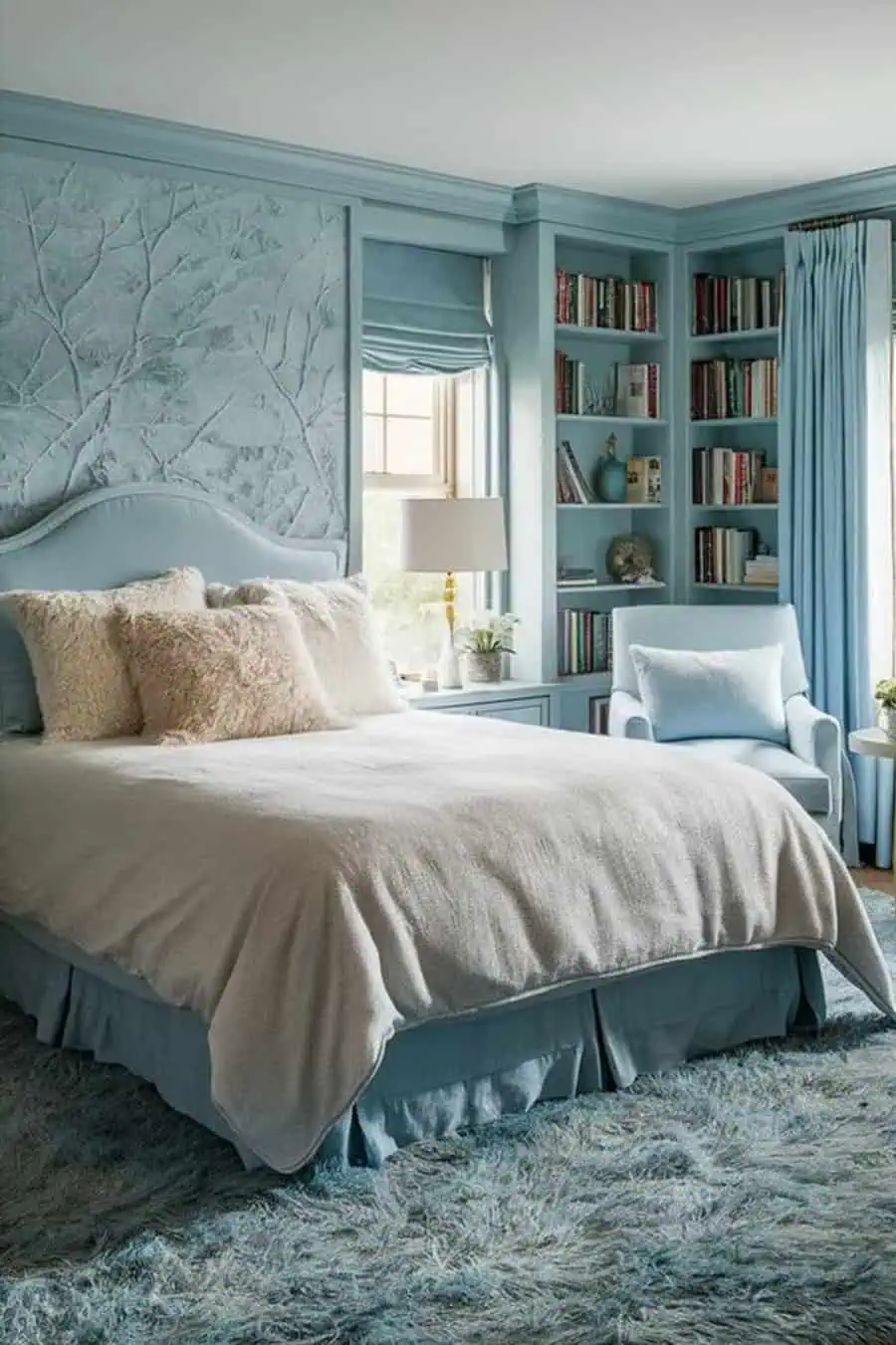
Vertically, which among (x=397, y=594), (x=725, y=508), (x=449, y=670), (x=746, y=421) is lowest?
(x=449, y=670)

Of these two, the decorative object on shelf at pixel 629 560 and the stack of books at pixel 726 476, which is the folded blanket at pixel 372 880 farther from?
the stack of books at pixel 726 476

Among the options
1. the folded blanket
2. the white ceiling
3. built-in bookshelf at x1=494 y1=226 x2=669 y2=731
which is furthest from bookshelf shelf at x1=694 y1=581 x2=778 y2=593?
the folded blanket

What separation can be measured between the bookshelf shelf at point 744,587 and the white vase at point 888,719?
1.43 metres

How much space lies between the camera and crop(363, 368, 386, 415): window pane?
20.0ft

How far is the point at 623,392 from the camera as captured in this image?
22.0ft

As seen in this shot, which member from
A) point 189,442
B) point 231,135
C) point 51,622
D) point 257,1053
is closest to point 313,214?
point 231,135

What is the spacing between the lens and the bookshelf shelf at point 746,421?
643cm

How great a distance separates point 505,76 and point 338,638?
5.63ft

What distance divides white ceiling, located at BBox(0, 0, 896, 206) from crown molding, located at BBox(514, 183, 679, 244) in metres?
0.27

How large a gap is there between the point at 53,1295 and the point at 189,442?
3196 mm

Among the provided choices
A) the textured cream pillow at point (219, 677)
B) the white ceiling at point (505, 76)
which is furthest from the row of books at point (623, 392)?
the textured cream pillow at point (219, 677)

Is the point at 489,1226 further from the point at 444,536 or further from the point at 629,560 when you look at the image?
the point at 629,560

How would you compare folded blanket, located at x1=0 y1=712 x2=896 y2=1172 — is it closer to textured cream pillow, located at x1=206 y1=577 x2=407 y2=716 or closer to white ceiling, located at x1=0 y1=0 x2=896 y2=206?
textured cream pillow, located at x1=206 y1=577 x2=407 y2=716

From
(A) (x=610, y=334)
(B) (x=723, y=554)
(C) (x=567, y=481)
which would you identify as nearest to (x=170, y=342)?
(C) (x=567, y=481)
